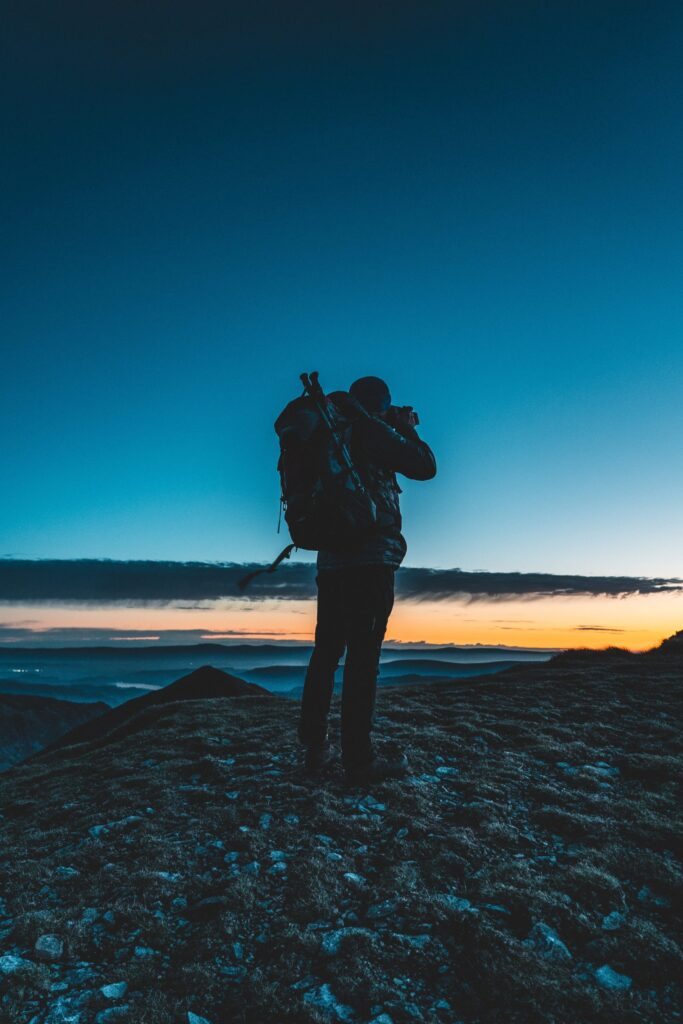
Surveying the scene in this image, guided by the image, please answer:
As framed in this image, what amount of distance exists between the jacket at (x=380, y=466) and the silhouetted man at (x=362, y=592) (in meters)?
0.01

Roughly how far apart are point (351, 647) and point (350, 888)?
91.8 inches

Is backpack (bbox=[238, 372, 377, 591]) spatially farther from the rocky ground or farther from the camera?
the rocky ground

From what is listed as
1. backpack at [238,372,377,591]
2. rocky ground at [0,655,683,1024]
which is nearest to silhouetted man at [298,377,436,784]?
backpack at [238,372,377,591]

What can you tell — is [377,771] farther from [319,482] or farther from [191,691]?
[191,691]

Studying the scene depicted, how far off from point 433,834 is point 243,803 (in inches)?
92.4

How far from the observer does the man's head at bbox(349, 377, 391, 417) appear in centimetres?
682

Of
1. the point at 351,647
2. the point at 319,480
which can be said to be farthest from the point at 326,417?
the point at 351,647

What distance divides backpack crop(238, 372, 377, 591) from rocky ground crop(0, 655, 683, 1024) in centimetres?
315

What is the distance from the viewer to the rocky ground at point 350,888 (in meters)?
3.38

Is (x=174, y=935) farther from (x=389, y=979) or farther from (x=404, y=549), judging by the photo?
(x=404, y=549)

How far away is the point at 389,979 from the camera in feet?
11.5

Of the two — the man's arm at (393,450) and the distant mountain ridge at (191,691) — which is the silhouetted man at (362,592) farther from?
the distant mountain ridge at (191,691)

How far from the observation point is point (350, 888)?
4.62 m

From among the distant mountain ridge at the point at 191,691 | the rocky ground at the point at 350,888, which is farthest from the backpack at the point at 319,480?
the distant mountain ridge at the point at 191,691
